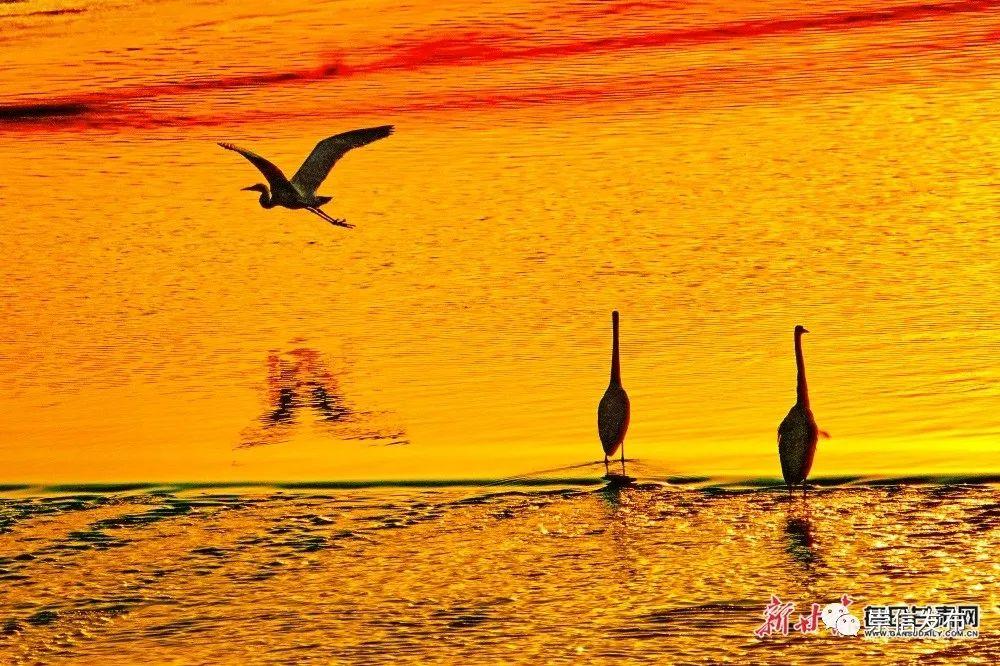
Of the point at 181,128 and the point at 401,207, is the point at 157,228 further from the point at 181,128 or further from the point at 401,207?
the point at 181,128

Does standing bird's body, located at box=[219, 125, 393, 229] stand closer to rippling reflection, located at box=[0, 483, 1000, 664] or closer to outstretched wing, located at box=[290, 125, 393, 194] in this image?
outstretched wing, located at box=[290, 125, 393, 194]

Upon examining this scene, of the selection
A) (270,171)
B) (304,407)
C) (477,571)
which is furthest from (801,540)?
(270,171)

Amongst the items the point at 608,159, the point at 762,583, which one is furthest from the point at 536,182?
the point at 762,583

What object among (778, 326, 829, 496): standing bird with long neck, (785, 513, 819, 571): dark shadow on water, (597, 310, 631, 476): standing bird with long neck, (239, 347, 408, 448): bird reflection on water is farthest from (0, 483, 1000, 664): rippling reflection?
(239, 347, 408, 448): bird reflection on water

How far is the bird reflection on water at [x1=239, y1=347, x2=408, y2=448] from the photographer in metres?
12.1

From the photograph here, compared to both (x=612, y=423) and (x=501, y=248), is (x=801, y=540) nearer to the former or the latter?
(x=612, y=423)

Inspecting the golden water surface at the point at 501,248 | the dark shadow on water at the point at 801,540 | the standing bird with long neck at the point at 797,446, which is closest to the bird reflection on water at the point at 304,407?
the golden water surface at the point at 501,248

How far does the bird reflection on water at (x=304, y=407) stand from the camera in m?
12.1

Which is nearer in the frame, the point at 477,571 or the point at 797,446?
the point at 477,571

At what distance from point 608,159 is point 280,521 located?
1406 centimetres

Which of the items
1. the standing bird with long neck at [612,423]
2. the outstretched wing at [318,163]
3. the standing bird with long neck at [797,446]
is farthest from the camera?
the outstretched wing at [318,163]

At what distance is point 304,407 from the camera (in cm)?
1307

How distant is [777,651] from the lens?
25.6 feet

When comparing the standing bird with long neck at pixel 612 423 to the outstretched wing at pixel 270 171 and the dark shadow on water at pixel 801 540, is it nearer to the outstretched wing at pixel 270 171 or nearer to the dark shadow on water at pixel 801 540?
the dark shadow on water at pixel 801 540
